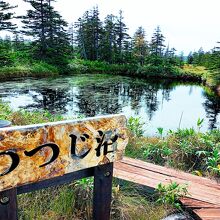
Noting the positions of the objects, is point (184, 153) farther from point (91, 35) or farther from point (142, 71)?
point (91, 35)

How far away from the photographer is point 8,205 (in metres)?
1.15

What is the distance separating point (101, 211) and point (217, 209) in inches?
48.3

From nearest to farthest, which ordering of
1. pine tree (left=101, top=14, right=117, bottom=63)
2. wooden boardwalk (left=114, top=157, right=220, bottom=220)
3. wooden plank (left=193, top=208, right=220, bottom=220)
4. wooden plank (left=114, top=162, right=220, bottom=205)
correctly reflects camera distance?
wooden plank (left=193, top=208, right=220, bottom=220) → wooden boardwalk (left=114, top=157, right=220, bottom=220) → wooden plank (left=114, top=162, right=220, bottom=205) → pine tree (left=101, top=14, right=117, bottom=63)

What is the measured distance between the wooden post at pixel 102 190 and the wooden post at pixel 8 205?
45 centimetres

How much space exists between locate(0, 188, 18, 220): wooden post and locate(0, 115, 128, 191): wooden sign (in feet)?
0.13

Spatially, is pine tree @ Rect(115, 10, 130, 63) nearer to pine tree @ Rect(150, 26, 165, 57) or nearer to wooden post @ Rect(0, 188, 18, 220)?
pine tree @ Rect(150, 26, 165, 57)

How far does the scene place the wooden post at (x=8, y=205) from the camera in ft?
3.72

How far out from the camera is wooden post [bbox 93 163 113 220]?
147 centimetres

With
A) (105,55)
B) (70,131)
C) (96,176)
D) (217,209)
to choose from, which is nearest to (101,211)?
(96,176)

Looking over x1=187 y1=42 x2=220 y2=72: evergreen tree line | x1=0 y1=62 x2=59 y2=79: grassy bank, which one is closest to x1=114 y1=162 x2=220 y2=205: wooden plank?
x1=0 y1=62 x2=59 y2=79: grassy bank

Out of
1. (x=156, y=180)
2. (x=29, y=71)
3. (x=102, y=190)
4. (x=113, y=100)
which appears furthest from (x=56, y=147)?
(x=29, y=71)

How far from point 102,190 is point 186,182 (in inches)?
59.4

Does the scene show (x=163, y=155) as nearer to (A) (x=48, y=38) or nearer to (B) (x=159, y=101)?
(B) (x=159, y=101)

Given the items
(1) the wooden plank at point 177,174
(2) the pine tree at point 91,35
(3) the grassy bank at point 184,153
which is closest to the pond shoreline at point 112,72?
(2) the pine tree at point 91,35
